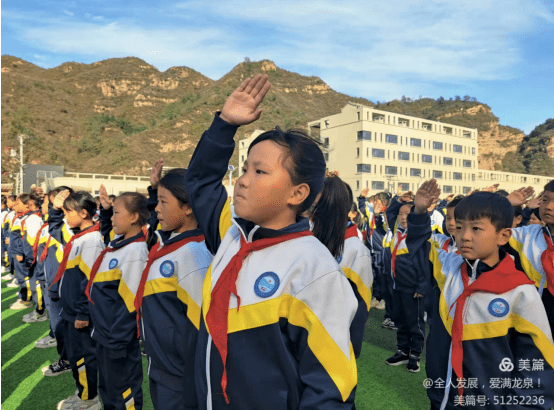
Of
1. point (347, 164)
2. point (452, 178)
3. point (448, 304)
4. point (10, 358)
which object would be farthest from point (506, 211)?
point (452, 178)

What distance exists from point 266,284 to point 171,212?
1398 millimetres

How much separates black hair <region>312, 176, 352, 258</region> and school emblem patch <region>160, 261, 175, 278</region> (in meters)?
0.94

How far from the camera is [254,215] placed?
4.51 ft

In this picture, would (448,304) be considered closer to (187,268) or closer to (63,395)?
(187,268)

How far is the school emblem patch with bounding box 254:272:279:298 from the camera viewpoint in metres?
1.28

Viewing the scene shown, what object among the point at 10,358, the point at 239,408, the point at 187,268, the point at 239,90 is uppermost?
the point at 239,90

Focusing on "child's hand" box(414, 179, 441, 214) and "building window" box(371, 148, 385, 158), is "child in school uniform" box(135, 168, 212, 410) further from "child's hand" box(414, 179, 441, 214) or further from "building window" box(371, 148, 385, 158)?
"building window" box(371, 148, 385, 158)

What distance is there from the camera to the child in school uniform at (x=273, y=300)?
121cm

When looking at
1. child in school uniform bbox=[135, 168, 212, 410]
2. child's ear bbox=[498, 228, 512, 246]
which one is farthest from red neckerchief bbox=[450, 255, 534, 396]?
child in school uniform bbox=[135, 168, 212, 410]

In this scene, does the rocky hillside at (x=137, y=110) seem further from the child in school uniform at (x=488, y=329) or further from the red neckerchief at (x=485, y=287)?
the red neckerchief at (x=485, y=287)

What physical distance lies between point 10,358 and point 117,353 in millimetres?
3192

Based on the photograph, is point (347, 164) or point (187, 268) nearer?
point (187, 268)

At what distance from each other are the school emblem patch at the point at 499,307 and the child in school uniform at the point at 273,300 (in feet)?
4.24

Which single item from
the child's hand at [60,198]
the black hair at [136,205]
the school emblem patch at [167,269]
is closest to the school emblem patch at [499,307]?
the school emblem patch at [167,269]
